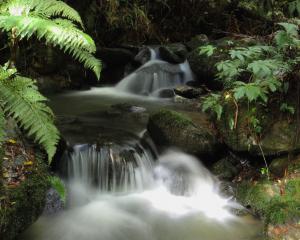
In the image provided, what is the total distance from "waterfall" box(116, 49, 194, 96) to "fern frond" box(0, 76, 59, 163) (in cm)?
536

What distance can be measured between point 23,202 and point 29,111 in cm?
80

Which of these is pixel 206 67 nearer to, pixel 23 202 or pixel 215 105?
pixel 215 105

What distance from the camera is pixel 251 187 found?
4785 mm

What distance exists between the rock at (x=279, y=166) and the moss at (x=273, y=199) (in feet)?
0.71

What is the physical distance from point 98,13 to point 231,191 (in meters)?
6.16

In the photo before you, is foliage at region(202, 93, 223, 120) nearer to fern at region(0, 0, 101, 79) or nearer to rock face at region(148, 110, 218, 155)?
rock face at region(148, 110, 218, 155)

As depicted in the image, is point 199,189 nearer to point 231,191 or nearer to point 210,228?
point 231,191

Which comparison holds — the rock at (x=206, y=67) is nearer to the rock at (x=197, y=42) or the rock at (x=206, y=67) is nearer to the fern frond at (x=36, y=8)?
the rock at (x=197, y=42)

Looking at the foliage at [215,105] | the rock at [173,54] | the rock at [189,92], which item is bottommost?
the rock at [189,92]

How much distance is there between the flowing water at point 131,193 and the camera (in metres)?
4.25

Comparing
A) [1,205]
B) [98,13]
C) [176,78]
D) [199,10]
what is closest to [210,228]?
[1,205]

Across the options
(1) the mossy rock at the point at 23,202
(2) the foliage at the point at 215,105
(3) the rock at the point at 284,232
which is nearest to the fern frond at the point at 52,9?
(1) the mossy rock at the point at 23,202

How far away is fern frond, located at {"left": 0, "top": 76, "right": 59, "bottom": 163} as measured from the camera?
308 cm

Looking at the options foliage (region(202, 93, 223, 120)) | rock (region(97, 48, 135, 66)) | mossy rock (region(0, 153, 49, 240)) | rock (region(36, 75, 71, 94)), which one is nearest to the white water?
mossy rock (region(0, 153, 49, 240))
